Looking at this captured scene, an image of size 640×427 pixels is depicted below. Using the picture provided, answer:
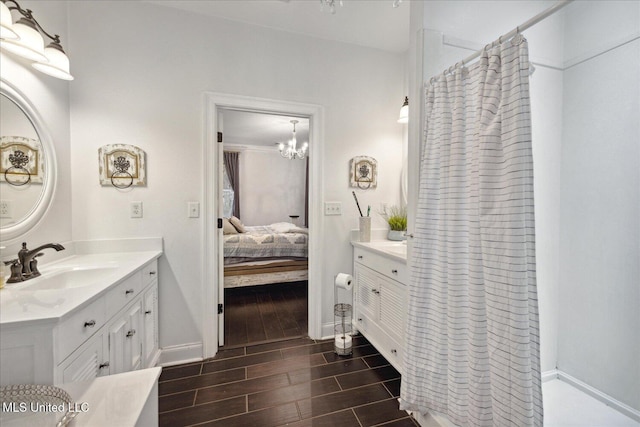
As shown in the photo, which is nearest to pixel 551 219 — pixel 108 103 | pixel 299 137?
pixel 108 103

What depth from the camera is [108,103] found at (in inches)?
72.6

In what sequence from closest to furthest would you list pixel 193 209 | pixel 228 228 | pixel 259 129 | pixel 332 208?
1. pixel 193 209
2. pixel 332 208
3. pixel 228 228
4. pixel 259 129

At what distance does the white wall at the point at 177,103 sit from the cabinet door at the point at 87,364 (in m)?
0.80

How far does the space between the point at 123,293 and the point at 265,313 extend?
1.68 metres

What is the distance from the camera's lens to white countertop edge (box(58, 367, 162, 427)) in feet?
2.44

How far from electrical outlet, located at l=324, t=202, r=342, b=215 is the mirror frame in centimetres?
182

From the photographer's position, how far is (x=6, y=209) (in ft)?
4.42

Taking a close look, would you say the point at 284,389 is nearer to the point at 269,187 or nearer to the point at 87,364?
the point at 87,364

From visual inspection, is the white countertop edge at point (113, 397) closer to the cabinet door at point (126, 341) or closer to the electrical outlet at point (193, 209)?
the cabinet door at point (126, 341)

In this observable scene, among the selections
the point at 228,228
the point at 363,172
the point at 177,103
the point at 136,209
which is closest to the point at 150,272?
the point at 136,209

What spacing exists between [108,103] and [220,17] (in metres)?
1.04

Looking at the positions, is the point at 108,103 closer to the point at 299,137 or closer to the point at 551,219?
the point at 551,219

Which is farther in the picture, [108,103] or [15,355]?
[108,103]

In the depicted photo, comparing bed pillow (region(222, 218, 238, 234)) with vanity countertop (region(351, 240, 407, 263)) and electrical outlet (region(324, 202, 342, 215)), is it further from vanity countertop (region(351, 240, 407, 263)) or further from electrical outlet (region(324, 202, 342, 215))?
vanity countertop (region(351, 240, 407, 263))
